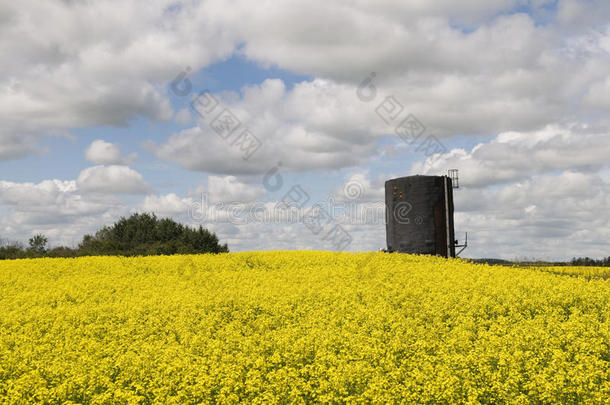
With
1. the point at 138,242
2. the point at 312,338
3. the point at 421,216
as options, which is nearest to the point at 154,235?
the point at 138,242

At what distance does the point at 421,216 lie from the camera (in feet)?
83.1

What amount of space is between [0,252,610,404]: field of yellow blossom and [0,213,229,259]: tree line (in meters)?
13.8

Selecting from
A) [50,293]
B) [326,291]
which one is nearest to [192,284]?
[50,293]

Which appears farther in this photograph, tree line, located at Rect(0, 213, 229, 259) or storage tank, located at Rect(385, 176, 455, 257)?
tree line, located at Rect(0, 213, 229, 259)

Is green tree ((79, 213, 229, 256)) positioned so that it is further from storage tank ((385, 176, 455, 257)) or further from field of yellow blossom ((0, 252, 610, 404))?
field of yellow blossom ((0, 252, 610, 404))

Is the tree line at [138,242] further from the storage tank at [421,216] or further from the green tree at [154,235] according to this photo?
the storage tank at [421,216]

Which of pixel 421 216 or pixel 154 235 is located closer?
pixel 421 216

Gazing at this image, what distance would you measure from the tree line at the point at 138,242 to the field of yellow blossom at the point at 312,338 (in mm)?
13793

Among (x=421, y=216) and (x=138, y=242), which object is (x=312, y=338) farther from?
(x=138, y=242)

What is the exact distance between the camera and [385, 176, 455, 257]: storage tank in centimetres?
2539

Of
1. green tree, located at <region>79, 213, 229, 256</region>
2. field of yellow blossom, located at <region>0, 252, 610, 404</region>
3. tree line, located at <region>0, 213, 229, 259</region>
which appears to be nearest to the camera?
field of yellow blossom, located at <region>0, 252, 610, 404</region>

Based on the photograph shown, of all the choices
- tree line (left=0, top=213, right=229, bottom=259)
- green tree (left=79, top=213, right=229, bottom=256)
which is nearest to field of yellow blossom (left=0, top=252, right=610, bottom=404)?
tree line (left=0, top=213, right=229, bottom=259)

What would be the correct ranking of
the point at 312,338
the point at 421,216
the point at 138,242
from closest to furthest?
the point at 312,338 < the point at 421,216 < the point at 138,242

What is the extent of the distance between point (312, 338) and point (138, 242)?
1484 inches
